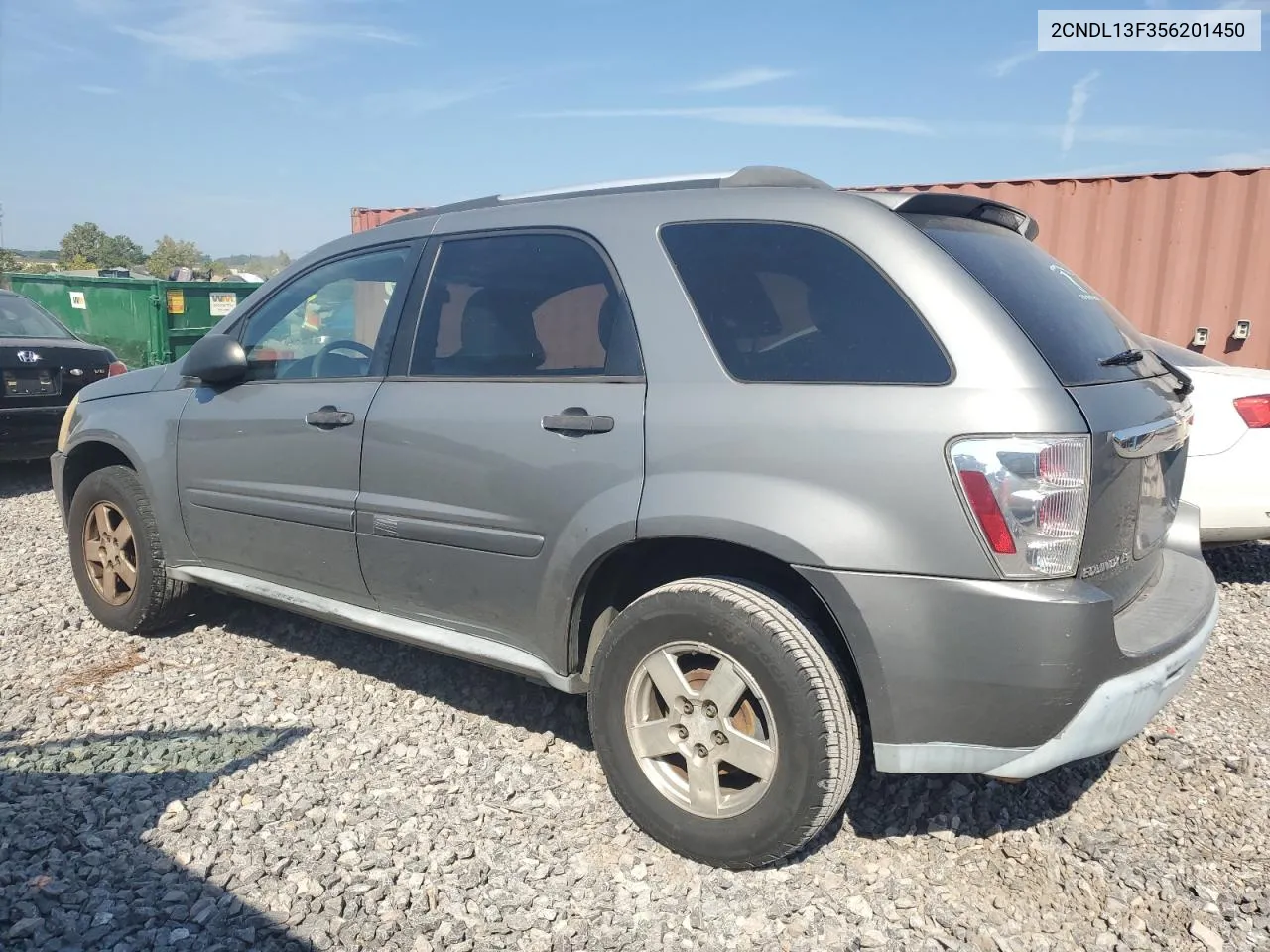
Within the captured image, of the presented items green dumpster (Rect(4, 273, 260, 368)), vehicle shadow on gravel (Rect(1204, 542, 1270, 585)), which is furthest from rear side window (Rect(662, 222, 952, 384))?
green dumpster (Rect(4, 273, 260, 368))

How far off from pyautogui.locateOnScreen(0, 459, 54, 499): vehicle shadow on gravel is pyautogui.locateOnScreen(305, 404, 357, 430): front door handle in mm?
5070

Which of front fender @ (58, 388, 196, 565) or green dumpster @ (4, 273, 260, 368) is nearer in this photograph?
front fender @ (58, 388, 196, 565)

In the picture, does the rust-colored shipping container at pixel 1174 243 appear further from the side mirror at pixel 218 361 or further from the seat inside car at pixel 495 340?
the side mirror at pixel 218 361

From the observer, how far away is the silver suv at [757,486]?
2209 millimetres

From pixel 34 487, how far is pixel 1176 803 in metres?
8.20

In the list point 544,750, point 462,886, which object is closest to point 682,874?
point 462,886

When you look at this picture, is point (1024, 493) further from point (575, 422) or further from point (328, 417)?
point (328, 417)

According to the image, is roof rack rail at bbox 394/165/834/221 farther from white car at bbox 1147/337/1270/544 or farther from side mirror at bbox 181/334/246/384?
white car at bbox 1147/337/1270/544

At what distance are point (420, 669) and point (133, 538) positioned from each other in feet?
4.64

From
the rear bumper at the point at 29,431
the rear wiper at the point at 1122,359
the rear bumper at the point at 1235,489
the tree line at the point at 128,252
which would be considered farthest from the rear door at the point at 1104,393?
the tree line at the point at 128,252

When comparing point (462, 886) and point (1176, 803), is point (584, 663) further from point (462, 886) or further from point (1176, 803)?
point (1176, 803)

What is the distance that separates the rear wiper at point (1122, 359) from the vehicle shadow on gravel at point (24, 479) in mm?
7365

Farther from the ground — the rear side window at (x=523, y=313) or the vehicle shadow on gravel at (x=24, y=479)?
the rear side window at (x=523, y=313)

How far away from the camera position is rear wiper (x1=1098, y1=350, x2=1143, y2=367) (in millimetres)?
2509
